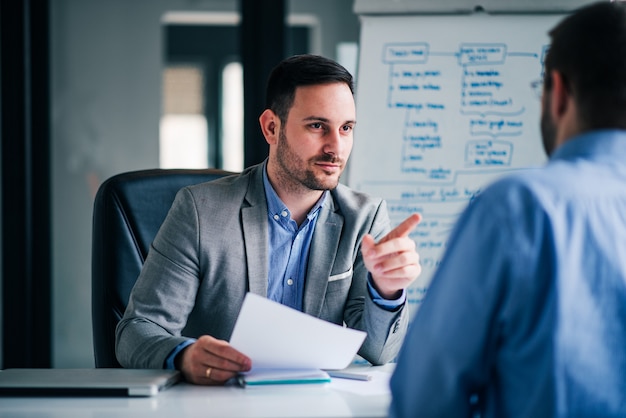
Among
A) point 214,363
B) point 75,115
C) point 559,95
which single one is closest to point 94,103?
point 75,115

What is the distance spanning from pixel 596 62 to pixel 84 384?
93 centimetres

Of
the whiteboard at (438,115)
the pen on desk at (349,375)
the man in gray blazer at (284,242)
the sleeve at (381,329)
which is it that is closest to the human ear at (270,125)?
the man in gray blazer at (284,242)

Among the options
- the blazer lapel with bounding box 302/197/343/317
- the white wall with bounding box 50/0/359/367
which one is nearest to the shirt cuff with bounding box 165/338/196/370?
the blazer lapel with bounding box 302/197/343/317

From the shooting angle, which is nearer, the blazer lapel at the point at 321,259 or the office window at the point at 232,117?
the blazer lapel at the point at 321,259

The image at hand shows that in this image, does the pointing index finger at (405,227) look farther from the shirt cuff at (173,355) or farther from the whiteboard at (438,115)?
the whiteboard at (438,115)

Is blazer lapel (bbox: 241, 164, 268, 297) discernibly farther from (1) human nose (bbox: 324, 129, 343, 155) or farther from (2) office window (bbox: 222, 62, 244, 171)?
(2) office window (bbox: 222, 62, 244, 171)

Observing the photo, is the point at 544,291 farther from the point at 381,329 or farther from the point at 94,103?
the point at 94,103

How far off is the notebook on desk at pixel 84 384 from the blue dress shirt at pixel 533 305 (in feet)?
1.77

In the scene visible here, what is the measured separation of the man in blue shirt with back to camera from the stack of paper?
14.7 inches

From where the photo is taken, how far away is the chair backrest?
6.08ft

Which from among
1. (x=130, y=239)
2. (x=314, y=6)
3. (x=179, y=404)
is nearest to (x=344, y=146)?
(x=130, y=239)

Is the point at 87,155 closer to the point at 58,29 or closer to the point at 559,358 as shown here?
the point at 58,29

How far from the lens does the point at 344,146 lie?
184 cm

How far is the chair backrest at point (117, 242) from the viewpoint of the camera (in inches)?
73.0
